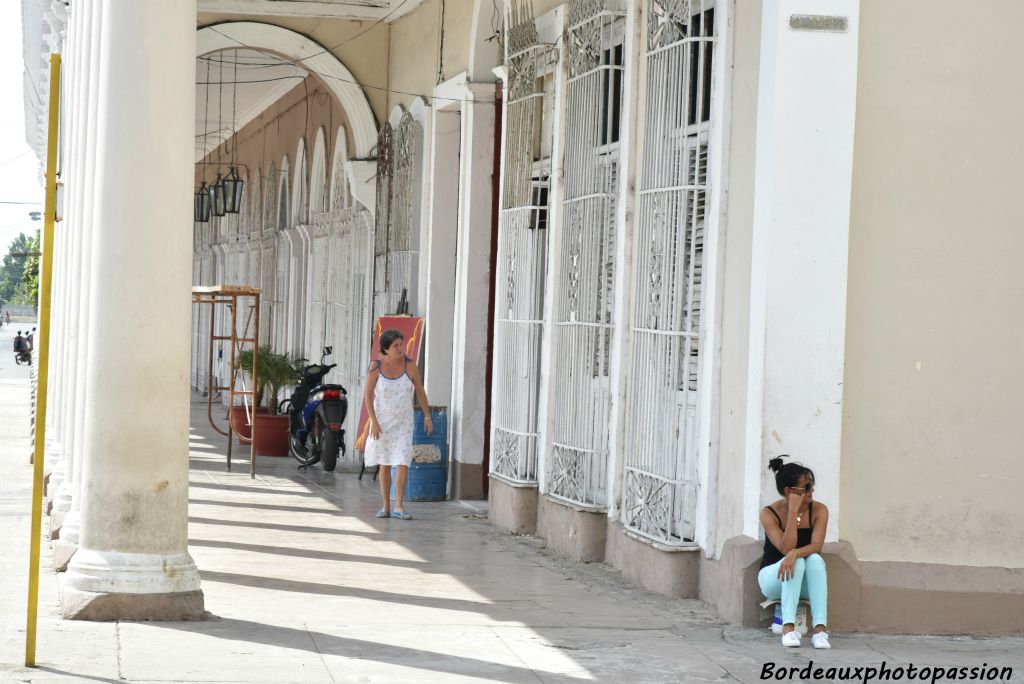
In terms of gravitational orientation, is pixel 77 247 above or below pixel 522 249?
below

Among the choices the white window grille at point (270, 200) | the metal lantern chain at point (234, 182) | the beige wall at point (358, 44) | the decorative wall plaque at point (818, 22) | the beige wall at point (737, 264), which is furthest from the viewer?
the white window grille at point (270, 200)

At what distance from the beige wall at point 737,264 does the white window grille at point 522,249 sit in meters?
3.27

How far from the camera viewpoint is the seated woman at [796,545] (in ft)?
24.8

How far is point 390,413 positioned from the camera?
12516 millimetres

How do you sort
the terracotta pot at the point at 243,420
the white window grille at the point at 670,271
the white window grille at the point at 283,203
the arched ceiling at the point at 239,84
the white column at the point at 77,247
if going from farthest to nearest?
the white window grille at the point at 283,203 < the arched ceiling at the point at 239,84 < the terracotta pot at the point at 243,420 < the white column at the point at 77,247 < the white window grille at the point at 670,271

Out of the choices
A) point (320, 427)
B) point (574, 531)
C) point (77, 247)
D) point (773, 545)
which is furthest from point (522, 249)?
point (320, 427)

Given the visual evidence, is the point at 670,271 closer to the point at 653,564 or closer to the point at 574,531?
the point at 653,564

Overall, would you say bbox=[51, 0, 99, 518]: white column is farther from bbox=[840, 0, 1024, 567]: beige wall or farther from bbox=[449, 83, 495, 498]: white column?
bbox=[840, 0, 1024, 567]: beige wall

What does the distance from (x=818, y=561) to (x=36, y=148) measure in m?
22.5

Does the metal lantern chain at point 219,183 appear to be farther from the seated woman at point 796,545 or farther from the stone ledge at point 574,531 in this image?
the seated woman at point 796,545

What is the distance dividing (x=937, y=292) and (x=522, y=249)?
4486 millimetres

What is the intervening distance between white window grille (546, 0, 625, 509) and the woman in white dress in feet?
6.02

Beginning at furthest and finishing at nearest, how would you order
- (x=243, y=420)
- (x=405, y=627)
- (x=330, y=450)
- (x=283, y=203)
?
1. (x=283, y=203)
2. (x=243, y=420)
3. (x=330, y=450)
4. (x=405, y=627)

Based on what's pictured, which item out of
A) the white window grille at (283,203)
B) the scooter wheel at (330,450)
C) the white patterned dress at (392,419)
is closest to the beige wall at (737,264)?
the white patterned dress at (392,419)
